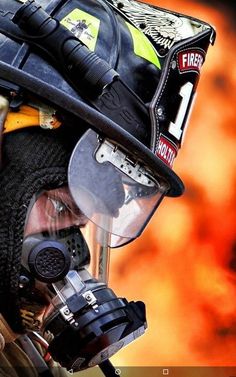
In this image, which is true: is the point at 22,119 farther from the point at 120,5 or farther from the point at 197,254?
the point at 197,254

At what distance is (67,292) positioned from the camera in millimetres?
1912

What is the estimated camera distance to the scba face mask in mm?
1880

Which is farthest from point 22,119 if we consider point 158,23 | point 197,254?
point 197,254

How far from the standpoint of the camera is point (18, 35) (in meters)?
1.83

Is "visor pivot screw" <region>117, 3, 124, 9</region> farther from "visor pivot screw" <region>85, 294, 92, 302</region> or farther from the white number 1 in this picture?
"visor pivot screw" <region>85, 294, 92, 302</region>

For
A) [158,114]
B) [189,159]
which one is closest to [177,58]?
[158,114]

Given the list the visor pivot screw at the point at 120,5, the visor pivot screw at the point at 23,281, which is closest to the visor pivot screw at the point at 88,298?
the visor pivot screw at the point at 23,281

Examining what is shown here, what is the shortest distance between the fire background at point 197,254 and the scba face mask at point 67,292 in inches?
53.1

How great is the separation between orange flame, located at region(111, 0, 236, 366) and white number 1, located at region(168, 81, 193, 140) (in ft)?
4.20

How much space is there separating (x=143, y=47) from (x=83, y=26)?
0.15 meters

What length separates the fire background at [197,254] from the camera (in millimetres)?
3326

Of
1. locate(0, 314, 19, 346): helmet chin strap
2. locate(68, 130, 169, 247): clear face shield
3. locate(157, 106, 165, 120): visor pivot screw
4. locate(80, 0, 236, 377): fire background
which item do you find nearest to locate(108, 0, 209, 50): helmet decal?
locate(157, 106, 165, 120): visor pivot screw

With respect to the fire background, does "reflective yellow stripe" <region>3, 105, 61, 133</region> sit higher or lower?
higher

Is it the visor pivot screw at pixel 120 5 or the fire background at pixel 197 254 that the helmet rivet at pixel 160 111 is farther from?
the fire background at pixel 197 254
